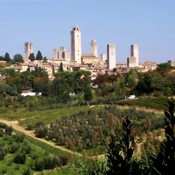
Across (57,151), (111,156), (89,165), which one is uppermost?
(111,156)

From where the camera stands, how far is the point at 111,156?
6.27m

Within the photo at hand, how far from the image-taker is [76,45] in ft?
316

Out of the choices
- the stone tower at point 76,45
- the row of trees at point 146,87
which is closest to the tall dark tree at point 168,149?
the row of trees at point 146,87

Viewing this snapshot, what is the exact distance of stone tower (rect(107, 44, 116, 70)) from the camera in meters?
93.5

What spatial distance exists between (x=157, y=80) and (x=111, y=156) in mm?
38321

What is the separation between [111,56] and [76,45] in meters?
8.93

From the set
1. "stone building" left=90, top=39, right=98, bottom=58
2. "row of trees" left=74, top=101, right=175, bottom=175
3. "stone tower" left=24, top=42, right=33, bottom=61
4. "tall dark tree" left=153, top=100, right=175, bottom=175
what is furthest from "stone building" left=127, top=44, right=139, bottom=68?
"tall dark tree" left=153, top=100, right=175, bottom=175

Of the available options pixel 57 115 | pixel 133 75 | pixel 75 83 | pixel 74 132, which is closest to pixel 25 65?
pixel 75 83

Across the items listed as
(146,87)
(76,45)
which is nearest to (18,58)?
(76,45)

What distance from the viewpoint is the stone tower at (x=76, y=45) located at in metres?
96.4

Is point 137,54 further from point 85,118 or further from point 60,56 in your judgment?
point 85,118

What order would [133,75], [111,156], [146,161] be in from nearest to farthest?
[111,156] < [146,161] < [133,75]

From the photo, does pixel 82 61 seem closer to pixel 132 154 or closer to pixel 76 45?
pixel 76 45

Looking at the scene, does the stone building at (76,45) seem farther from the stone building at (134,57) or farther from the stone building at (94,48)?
the stone building at (134,57)
